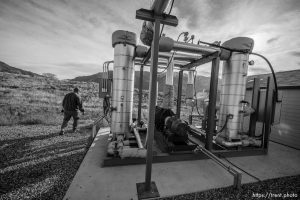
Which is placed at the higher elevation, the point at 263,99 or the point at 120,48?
the point at 120,48

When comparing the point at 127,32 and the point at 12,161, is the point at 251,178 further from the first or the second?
the point at 12,161

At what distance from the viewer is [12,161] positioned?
3.67 m

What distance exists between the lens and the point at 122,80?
4.55 meters

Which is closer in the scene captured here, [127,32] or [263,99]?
[127,32]

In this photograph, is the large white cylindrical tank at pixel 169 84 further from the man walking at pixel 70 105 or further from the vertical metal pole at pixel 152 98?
the man walking at pixel 70 105

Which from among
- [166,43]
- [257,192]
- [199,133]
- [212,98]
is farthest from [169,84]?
[257,192]

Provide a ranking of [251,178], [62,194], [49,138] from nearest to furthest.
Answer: [62,194] → [251,178] → [49,138]

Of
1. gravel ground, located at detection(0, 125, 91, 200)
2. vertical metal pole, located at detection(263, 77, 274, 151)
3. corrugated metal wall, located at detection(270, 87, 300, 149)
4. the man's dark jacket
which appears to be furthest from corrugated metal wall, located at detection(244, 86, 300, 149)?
the man's dark jacket

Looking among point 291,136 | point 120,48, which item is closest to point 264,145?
point 291,136

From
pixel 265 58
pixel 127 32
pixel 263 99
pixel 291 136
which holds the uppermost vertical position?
pixel 127 32

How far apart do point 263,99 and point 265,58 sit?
1.45 m

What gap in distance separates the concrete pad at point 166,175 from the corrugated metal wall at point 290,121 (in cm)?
163

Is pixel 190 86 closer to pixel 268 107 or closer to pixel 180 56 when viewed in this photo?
pixel 180 56

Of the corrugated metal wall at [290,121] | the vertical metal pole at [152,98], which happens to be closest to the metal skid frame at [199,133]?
the vertical metal pole at [152,98]
